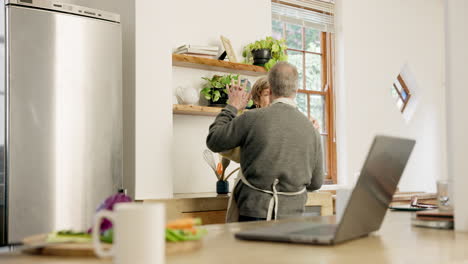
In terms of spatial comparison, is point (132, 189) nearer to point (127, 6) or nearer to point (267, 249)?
point (127, 6)

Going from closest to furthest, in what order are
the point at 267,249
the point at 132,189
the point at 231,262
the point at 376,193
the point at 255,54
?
1. the point at 231,262
2. the point at 267,249
3. the point at 376,193
4. the point at 132,189
5. the point at 255,54

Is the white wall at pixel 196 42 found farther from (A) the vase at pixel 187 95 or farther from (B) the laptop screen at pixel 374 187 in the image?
(B) the laptop screen at pixel 374 187

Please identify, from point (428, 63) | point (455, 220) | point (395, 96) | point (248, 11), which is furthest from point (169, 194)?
point (428, 63)

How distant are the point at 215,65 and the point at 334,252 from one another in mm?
3081

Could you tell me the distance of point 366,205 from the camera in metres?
1.32

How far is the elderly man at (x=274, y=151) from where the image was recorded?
2861mm

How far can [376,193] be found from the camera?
4.49 feet

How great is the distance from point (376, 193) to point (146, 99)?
257 centimetres

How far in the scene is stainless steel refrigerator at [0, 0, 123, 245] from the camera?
3.20 m

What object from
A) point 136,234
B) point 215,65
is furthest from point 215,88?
point 136,234

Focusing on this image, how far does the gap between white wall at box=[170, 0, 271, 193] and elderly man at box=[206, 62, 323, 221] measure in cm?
110

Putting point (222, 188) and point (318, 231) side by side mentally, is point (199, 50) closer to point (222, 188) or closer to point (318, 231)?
point (222, 188)

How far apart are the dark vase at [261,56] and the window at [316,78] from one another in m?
1.33

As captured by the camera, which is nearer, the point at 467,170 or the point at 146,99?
the point at 467,170
